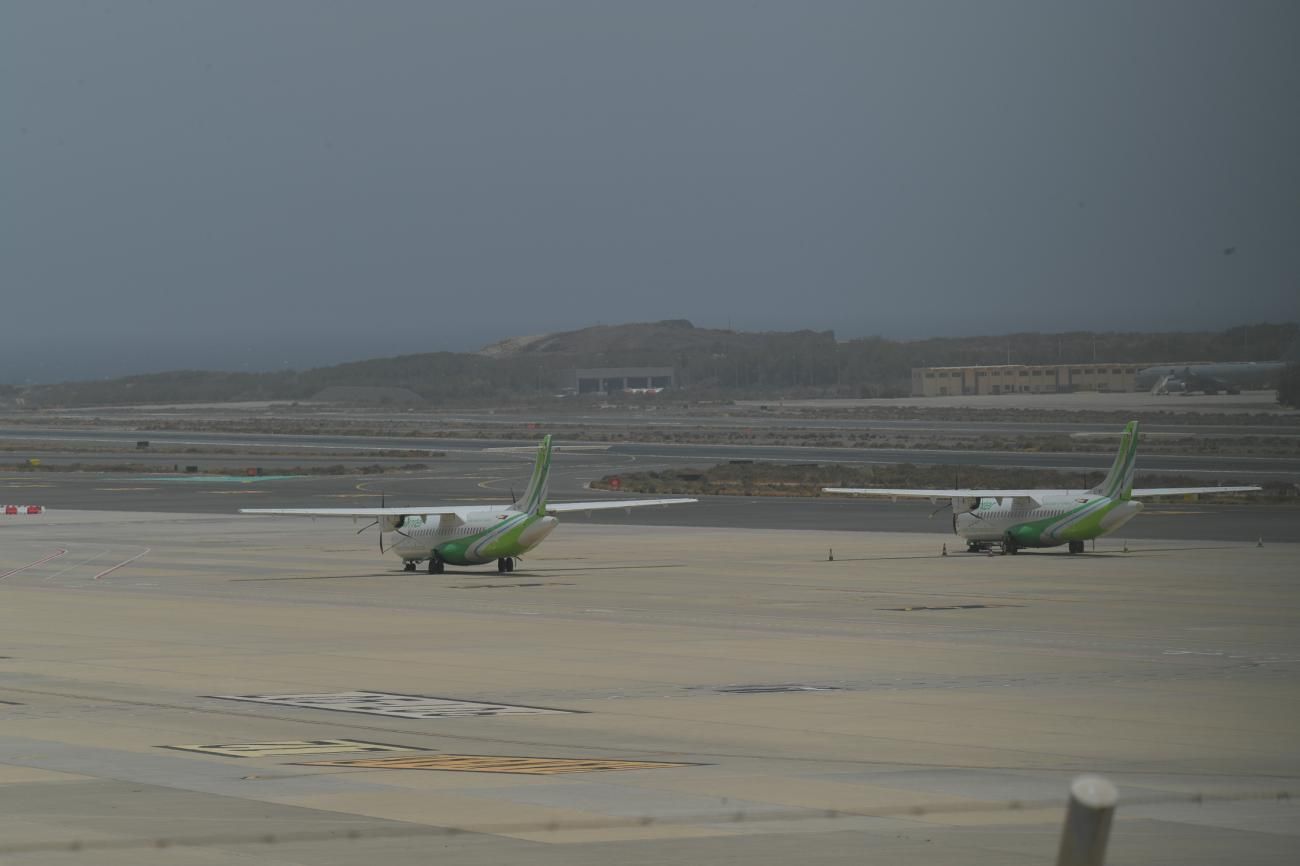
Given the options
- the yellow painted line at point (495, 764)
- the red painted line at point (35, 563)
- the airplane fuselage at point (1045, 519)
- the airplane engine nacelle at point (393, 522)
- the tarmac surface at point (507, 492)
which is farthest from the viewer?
the tarmac surface at point (507, 492)

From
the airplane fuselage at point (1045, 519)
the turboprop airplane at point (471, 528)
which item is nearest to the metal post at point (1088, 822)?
the turboprop airplane at point (471, 528)

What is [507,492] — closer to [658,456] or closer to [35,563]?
[35,563]

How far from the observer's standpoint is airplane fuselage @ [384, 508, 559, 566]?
6638 centimetres

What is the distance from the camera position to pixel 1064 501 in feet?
245

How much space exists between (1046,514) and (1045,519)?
0.70 ft

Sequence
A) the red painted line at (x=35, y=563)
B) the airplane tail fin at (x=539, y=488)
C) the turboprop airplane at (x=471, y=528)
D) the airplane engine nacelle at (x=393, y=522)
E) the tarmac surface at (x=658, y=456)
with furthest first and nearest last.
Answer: the tarmac surface at (x=658, y=456) → the red painted line at (x=35, y=563) → the airplane engine nacelle at (x=393, y=522) → the turboprop airplane at (x=471, y=528) → the airplane tail fin at (x=539, y=488)

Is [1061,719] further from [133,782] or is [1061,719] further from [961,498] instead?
[961,498]

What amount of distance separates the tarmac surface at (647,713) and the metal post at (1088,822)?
1071 cm

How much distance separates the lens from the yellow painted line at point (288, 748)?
2730cm

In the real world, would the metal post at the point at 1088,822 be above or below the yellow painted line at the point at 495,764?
above

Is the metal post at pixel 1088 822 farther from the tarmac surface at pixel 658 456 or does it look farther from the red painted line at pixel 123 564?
the tarmac surface at pixel 658 456

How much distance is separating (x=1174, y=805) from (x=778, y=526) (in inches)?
2712

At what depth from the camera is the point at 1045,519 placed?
246 ft

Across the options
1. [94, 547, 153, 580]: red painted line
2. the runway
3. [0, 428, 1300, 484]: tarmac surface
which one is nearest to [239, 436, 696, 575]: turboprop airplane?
[94, 547, 153, 580]: red painted line
